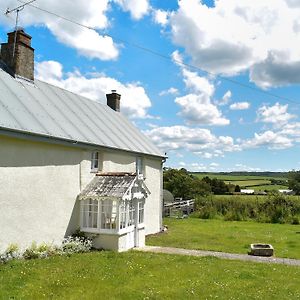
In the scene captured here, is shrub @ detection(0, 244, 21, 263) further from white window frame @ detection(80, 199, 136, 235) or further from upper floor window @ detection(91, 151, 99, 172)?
upper floor window @ detection(91, 151, 99, 172)

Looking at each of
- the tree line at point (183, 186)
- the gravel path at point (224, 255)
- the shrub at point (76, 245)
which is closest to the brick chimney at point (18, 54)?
the shrub at point (76, 245)

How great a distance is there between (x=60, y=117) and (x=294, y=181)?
2309 inches

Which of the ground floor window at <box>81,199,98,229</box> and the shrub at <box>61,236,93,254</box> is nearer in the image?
the shrub at <box>61,236,93,254</box>

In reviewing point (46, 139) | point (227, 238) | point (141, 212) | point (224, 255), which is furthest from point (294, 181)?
point (46, 139)

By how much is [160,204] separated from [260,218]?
11333 millimetres

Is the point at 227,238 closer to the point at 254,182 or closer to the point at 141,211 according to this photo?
the point at 141,211

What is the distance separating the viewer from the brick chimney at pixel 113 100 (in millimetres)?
28109

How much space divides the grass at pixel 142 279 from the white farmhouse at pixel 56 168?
1904 millimetres

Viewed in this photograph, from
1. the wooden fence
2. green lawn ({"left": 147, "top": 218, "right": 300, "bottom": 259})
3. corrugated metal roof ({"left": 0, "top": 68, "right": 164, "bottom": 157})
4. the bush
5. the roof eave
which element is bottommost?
green lawn ({"left": 147, "top": 218, "right": 300, "bottom": 259})

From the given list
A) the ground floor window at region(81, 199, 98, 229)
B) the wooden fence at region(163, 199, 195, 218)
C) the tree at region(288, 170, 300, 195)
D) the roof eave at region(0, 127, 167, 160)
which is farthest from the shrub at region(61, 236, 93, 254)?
the tree at region(288, 170, 300, 195)

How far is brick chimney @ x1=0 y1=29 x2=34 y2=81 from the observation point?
17203mm

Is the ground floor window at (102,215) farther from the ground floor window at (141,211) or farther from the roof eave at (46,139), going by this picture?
the roof eave at (46,139)

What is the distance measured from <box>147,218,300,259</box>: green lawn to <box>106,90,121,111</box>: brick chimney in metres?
9.35

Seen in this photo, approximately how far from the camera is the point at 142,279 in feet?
36.2
